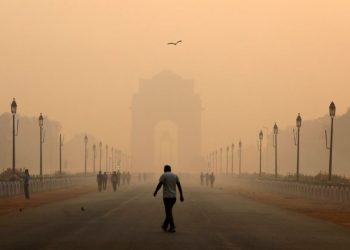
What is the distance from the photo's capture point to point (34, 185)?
6650 centimetres

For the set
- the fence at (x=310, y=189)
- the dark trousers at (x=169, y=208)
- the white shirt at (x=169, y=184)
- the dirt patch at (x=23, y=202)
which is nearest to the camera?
the dark trousers at (x=169, y=208)

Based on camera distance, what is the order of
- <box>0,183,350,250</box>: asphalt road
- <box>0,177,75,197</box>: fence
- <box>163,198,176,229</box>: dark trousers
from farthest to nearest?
<box>0,177,75,197</box>: fence < <box>163,198,176,229</box>: dark trousers < <box>0,183,350,250</box>: asphalt road

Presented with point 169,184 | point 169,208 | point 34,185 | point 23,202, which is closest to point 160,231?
point 169,208

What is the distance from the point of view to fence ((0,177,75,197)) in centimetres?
5407

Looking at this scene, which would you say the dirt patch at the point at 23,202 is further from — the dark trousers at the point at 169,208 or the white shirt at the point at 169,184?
the dark trousers at the point at 169,208

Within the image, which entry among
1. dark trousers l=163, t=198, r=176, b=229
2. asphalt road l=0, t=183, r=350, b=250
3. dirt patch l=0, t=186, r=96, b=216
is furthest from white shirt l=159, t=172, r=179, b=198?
dirt patch l=0, t=186, r=96, b=216

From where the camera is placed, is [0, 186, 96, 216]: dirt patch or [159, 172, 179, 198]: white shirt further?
[0, 186, 96, 216]: dirt patch

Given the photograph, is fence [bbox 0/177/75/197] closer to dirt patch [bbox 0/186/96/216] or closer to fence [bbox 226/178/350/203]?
dirt patch [bbox 0/186/96/216]

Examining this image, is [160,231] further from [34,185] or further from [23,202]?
[34,185]

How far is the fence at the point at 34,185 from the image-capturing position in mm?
54069

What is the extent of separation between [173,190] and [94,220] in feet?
20.0

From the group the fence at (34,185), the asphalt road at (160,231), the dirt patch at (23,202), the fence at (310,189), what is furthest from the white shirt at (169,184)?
the fence at (34,185)

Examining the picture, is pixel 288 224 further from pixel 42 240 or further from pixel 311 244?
pixel 42 240

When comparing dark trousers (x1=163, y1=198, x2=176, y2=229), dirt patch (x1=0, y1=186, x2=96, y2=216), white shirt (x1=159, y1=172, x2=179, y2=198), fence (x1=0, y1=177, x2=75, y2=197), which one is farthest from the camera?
fence (x1=0, y1=177, x2=75, y2=197)
